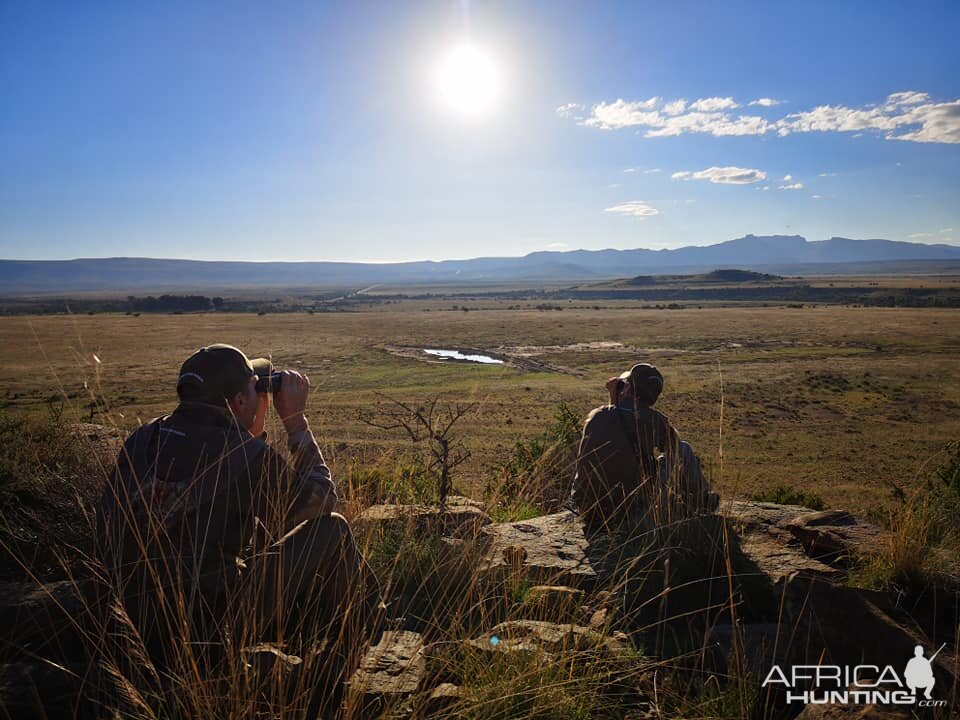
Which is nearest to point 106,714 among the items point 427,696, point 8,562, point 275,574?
point 275,574

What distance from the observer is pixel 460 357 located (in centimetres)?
3466

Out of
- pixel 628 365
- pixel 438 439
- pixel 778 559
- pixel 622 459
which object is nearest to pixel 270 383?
pixel 438 439

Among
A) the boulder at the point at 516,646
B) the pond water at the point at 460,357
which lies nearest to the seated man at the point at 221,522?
the boulder at the point at 516,646

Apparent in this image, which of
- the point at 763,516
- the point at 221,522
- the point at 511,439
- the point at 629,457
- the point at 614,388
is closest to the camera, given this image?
the point at 221,522

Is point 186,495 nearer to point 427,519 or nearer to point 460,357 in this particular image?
point 427,519

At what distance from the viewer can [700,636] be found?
3096 mm

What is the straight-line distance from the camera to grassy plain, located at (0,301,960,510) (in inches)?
516

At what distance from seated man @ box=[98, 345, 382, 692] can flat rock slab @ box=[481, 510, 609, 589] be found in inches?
37.6

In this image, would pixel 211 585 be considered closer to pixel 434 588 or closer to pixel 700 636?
pixel 434 588

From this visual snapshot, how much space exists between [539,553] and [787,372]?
85.3 ft

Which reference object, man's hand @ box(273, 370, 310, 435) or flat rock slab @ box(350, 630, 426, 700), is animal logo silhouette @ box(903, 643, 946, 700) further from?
man's hand @ box(273, 370, 310, 435)

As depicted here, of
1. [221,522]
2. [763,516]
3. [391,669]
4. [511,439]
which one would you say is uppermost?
[221,522]

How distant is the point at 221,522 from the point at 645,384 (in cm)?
316

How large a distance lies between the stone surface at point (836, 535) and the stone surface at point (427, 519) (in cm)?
219
